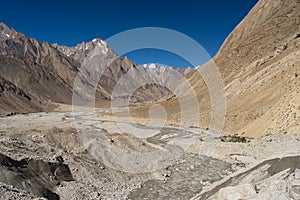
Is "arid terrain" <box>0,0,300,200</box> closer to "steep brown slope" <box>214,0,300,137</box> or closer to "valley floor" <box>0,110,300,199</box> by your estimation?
"valley floor" <box>0,110,300,199</box>

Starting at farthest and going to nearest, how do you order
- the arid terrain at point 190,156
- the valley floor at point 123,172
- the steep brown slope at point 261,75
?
the steep brown slope at point 261,75
the valley floor at point 123,172
the arid terrain at point 190,156

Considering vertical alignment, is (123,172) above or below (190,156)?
below

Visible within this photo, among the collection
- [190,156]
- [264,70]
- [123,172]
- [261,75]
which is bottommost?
[123,172]

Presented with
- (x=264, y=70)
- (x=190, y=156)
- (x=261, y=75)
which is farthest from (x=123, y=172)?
(x=264, y=70)

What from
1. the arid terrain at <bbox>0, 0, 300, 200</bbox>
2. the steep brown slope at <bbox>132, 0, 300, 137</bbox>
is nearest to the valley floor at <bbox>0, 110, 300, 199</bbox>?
the arid terrain at <bbox>0, 0, 300, 200</bbox>

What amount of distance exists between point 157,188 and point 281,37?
78.4 m

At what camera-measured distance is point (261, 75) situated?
226 feet

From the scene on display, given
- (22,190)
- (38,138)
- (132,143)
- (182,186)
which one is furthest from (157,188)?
(38,138)

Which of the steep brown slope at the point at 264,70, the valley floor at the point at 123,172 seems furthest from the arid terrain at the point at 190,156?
the steep brown slope at the point at 264,70

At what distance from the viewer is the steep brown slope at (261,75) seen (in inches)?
1640

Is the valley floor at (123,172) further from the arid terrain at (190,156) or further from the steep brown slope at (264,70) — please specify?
the steep brown slope at (264,70)

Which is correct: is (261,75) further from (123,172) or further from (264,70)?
(123,172)

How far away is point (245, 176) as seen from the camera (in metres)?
12.7

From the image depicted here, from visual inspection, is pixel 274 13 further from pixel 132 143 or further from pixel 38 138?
pixel 38 138
